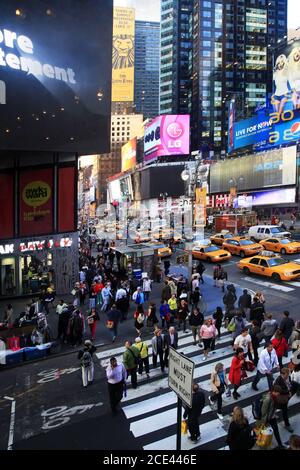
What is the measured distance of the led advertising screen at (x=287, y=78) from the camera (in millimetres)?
57625

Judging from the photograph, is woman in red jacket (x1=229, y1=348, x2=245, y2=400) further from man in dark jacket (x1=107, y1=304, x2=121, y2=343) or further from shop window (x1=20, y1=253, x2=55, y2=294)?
shop window (x1=20, y1=253, x2=55, y2=294)

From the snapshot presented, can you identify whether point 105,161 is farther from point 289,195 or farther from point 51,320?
point 51,320

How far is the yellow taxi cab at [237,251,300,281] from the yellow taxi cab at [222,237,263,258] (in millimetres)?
5150

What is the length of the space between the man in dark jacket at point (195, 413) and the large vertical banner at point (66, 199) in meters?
17.4

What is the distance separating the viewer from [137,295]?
16562 mm

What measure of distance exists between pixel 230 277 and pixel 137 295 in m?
8.70

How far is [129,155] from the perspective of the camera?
111m

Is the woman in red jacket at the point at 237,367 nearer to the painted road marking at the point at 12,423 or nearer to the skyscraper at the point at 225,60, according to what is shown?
the painted road marking at the point at 12,423

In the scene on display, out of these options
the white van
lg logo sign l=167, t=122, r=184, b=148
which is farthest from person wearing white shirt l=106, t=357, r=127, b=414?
lg logo sign l=167, t=122, r=184, b=148

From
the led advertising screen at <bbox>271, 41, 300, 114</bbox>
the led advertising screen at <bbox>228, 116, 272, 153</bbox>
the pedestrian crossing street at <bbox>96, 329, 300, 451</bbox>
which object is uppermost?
the led advertising screen at <bbox>271, 41, 300, 114</bbox>

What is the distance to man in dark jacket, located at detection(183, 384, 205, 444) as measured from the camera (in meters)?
7.59

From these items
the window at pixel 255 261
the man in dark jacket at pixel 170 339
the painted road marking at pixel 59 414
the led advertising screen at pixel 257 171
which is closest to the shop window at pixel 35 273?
the window at pixel 255 261

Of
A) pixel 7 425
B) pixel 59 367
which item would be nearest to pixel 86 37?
pixel 59 367

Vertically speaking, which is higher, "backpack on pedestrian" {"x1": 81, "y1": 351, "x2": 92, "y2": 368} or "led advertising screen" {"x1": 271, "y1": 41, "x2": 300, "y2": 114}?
"led advertising screen" {"x1": 271, "y1": 41, "x2": 300, "y2": 114}
